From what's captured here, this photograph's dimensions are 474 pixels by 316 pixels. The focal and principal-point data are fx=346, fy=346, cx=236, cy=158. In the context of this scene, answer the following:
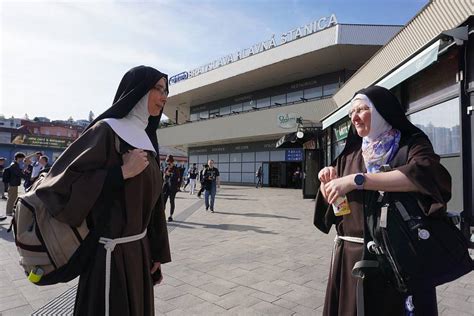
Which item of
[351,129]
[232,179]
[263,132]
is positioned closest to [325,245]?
[351,129]

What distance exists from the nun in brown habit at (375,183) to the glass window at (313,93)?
24289 mm

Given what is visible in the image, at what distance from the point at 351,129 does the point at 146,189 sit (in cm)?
135

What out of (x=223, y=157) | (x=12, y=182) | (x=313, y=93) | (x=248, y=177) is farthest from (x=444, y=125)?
(x=223, y=157)

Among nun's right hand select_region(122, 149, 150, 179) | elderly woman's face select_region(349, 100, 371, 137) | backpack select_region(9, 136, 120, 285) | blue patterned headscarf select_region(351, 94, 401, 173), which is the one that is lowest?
backpack select_region(9, 136, 120, 285)

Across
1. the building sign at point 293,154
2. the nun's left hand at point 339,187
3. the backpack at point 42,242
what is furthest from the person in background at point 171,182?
the building sign at point 293,154

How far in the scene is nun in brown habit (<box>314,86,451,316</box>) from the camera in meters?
1.69

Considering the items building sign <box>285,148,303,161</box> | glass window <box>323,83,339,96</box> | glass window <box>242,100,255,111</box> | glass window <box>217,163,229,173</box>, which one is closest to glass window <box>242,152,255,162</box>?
glass window <box>217,163,229,173</box>

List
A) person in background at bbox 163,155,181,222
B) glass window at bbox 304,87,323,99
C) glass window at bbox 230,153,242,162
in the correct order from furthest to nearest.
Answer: glass window at bbox 230,153,242,162 < glass window at bbox 304,87,323,99 < person in background at bbox 163,155,181,222

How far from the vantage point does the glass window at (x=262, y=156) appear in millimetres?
28797

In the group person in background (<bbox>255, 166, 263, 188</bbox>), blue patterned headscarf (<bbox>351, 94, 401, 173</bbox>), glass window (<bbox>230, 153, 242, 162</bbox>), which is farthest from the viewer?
glass window (<bbox>230, 153, 242, 162</bbox>)

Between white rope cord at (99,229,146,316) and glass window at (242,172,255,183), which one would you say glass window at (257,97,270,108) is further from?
white rope cord at (99,229,146,316)

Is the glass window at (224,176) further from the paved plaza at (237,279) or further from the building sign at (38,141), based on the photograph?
the building sign at (38,141)

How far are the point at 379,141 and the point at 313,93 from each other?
24.9 metres

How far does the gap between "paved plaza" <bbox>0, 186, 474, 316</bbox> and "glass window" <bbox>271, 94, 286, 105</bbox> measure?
69.2 feet
